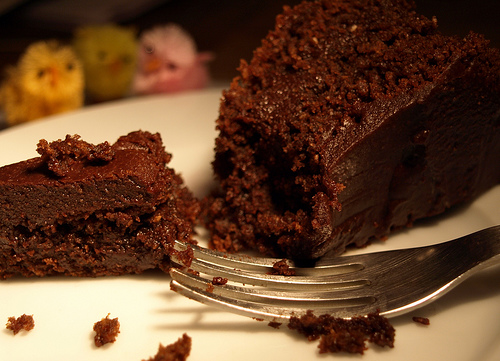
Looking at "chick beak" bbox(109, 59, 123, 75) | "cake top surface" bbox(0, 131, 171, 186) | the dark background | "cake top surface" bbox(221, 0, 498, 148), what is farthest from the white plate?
the dark background

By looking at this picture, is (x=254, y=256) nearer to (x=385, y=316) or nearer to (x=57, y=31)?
(x=385, y=316)

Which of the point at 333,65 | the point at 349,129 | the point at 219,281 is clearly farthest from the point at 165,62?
the point at 219,281

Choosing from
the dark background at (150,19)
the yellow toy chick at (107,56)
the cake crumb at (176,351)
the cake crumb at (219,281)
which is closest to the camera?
the cake crumb at (176,351)

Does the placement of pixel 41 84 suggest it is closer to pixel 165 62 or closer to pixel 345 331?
pixel 165 62

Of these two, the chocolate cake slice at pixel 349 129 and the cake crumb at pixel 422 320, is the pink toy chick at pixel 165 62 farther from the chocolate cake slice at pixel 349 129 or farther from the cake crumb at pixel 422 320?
the cake crumb at pixel 422 320

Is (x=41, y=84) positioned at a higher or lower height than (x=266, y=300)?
higher

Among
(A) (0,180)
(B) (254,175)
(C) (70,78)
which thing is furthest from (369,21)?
(C) (70,78)

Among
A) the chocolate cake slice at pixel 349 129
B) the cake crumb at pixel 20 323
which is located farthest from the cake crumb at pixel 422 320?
the cake crumb at pixel 20 323

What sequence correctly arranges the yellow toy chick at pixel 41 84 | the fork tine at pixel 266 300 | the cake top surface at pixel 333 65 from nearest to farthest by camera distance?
1. the fork tine at pixel 266 300
2. the cake top surface at pixel 333 65
3. the yellow toy chick at pixel 41 84
